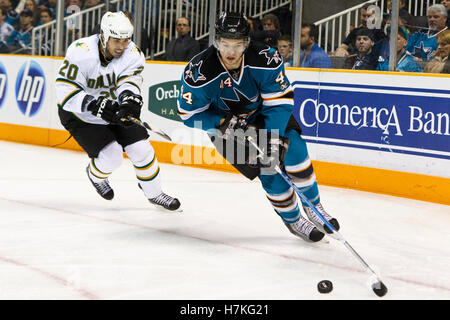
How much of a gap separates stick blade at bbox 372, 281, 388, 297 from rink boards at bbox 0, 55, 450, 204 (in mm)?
2255

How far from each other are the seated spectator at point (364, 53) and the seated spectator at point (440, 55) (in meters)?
0.43

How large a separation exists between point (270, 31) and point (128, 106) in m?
2.11

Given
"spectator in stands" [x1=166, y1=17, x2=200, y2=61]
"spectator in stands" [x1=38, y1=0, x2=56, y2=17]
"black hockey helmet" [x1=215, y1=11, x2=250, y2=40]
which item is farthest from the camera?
"spectator in stands" [x1=38, y1=0, x2=56, y2=17]

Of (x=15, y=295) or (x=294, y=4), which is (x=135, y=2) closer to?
(x=294, y=4)

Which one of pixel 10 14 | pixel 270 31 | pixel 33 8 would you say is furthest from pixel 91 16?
pixel 270 31

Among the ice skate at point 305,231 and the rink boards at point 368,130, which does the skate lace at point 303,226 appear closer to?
the ice skate at point 305,231

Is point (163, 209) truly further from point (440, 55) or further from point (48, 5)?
point (48, 5)

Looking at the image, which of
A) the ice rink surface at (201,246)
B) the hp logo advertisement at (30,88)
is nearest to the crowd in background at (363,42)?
the ice rink surface at (201,246)

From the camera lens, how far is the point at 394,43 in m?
4.83

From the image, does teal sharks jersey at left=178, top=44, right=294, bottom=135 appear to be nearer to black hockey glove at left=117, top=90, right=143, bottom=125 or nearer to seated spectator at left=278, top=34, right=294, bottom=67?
black hockey glove at left=117, top=90, right=143, bottom=125

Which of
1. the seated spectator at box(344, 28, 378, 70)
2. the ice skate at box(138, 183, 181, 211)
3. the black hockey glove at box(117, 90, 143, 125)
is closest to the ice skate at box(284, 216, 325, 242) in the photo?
the ice skate at box(138, 183, 181, 211)

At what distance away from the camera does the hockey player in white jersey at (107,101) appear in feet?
12.2

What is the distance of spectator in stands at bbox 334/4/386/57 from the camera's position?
4910 mm
